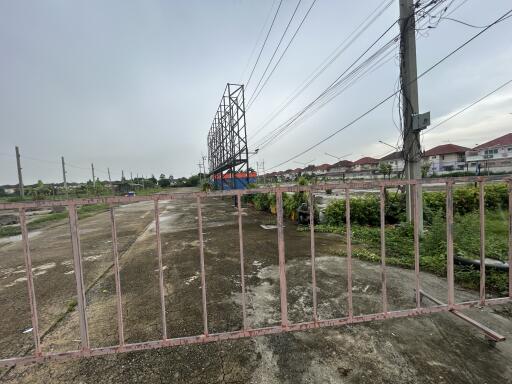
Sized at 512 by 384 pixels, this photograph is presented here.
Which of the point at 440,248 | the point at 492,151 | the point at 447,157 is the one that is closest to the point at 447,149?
the point at 447,157

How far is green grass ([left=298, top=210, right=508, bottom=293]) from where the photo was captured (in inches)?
134

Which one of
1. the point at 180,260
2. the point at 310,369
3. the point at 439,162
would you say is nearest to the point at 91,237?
the point at 180,260

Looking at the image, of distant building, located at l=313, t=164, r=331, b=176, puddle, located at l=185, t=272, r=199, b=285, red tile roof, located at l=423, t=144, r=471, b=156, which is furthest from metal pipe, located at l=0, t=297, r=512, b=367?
distant building, located at l=313, t=164, r=331, b=176

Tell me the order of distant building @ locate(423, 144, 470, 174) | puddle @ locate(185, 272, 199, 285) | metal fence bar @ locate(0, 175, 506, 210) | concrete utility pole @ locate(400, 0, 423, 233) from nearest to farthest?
metal fence bar @ locate(0, 175, 506, 210), puddle @ locate(185, 272, 199, 285), concrete utility pole @ locate(400, 0, 423, 233), distant building @ locate(423, 144, 470, 174)

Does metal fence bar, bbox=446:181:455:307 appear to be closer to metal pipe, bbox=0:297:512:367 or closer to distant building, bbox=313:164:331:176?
metal pipe, bbox=0:297:512:367

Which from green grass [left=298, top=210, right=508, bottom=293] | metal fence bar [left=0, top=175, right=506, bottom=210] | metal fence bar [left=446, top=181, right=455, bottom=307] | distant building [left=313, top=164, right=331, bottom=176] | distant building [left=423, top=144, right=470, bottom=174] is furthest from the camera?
distant building [left=313, top=164, right=331, bottom=176]

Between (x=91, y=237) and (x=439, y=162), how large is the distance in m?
52.5

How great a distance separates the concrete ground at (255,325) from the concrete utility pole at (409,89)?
3166mm

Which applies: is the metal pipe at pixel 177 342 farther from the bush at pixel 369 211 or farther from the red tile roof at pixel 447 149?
the red tile roof at pixel 447 149

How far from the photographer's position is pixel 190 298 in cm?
318

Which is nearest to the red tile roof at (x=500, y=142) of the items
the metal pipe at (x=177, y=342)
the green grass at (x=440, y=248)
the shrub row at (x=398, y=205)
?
the shrub row at (x=398, y=205)

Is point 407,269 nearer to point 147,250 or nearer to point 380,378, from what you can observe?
point 380,378

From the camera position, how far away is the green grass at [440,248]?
134 inches

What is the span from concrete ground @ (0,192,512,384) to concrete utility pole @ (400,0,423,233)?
10.4 feet
